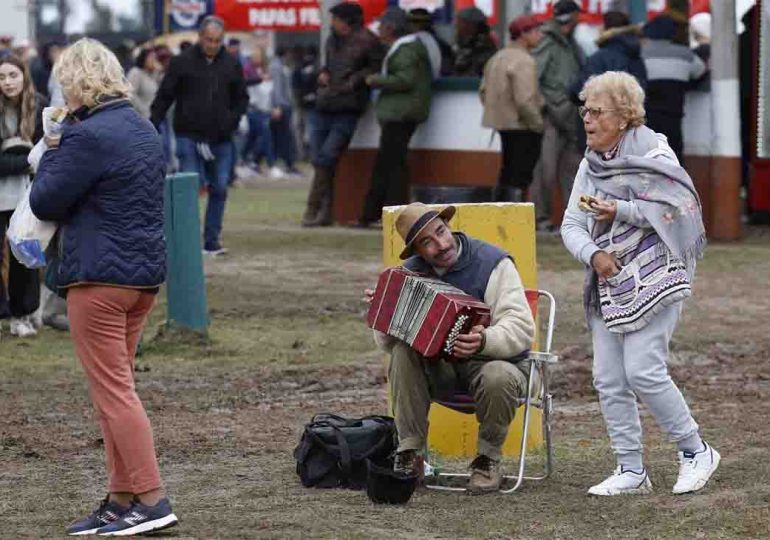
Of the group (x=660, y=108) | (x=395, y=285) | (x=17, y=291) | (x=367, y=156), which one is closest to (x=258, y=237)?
(x=367, y=156)

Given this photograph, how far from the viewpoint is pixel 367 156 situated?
18281 millimetres

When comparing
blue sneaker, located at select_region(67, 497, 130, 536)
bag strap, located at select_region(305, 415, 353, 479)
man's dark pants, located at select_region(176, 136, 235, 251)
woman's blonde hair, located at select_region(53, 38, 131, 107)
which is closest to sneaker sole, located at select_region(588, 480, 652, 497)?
bag strap, located at select_region(305, 415, 353, 479)

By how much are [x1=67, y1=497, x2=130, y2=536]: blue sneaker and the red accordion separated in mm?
1237

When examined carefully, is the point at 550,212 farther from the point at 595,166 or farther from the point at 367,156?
the point at 595,166

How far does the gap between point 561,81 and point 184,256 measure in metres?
5.86

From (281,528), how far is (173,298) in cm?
475

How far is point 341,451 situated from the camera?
7383 mm

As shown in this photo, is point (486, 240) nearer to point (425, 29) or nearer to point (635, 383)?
point (635, 383)

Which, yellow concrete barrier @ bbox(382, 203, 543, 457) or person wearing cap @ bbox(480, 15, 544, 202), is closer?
yellow concrete barrier @ bbox(382, 203, 543, 457)

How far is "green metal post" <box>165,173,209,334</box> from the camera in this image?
1121cm

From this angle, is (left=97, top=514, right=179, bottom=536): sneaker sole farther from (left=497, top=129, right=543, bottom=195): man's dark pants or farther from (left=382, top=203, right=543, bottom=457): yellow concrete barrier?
(left=497, top=129, right=543, bottom=195): man's dark pants

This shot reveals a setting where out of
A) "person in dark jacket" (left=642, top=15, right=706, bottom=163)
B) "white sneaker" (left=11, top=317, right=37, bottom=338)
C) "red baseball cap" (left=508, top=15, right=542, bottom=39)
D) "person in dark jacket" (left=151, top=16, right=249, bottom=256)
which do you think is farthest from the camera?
"red baseball cap" (left=508, top=15, right=542, bottom=39)

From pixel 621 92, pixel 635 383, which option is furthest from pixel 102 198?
pixel 635 383

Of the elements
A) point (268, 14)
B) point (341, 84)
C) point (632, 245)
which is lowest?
point (632, 245)
